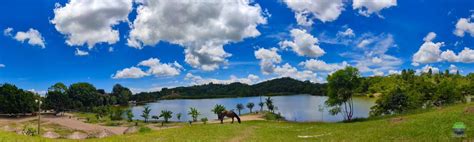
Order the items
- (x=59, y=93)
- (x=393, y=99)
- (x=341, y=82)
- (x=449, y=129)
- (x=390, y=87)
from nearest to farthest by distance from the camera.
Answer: (x=449, y=129) < (x=341, y=82) < (x=393, y=99) < (x=390, y=87) < (x=59, y=93)

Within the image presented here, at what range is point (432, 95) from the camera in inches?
3324

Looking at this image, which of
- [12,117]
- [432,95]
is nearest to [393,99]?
[432,95]

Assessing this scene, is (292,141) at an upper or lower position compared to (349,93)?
lower

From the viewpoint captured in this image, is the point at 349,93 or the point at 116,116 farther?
the point at 116,116

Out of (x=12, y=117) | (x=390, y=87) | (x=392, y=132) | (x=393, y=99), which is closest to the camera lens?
(x=392, y=132)

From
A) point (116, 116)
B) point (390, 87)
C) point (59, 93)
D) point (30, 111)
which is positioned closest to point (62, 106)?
point (59, 93)

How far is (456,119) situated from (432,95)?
203 ft

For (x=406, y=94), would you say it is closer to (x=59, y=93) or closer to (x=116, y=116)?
(x=116, y=116)

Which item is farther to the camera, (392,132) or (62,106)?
(62,106)

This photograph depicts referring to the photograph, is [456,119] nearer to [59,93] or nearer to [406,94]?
[406,94]

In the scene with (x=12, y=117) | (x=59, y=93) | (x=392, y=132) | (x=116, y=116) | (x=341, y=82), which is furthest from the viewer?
(x=59, y=93)

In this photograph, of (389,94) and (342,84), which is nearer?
(342,84)

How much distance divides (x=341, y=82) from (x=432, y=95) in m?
34.2

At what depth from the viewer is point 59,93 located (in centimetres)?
16888
